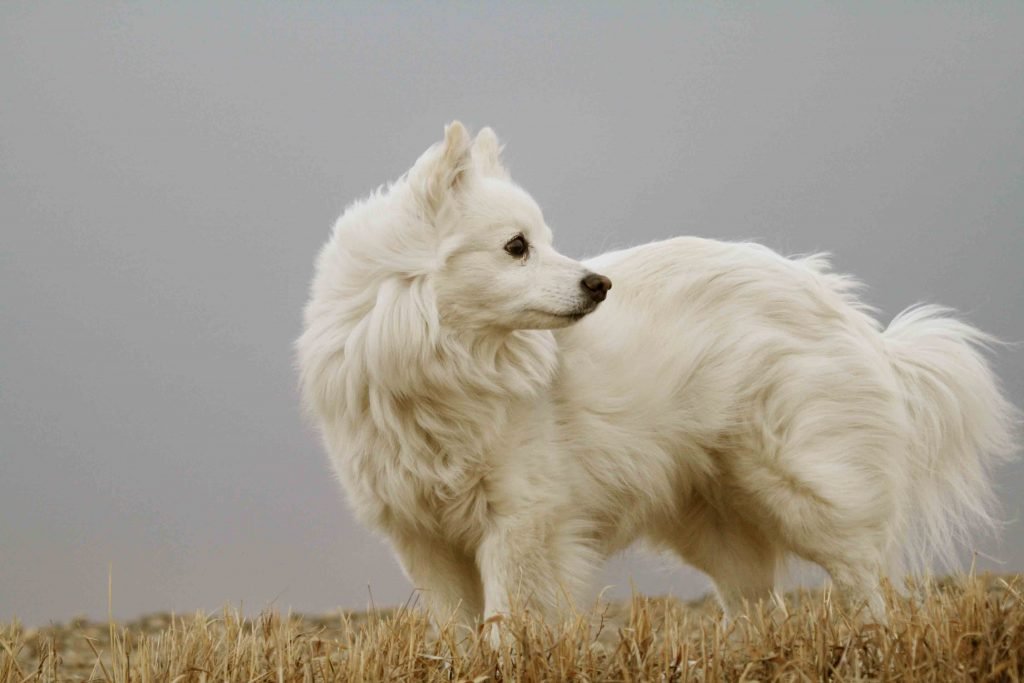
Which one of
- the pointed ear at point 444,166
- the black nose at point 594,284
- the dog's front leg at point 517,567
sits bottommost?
the dog's front leg at point 517,567

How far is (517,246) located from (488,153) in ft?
1.86

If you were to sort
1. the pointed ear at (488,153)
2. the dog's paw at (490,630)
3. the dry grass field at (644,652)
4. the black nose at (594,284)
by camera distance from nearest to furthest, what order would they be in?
the dry grass field at (644,652), the dog's paw at (490,630), the black nose at (594,284), the pointed ear at (488,153)

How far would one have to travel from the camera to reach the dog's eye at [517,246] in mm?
4234

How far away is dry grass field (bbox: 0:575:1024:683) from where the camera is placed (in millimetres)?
3604

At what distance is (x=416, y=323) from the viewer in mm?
4258

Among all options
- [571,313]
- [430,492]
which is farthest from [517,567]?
[571,313]

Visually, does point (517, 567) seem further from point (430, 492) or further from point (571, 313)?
point (571, 313)

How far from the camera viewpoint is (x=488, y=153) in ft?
15.2

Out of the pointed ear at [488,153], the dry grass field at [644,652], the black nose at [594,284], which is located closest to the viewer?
the dry grass field at [644,652]

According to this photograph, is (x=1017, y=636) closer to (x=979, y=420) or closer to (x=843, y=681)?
(x=843, y=681)

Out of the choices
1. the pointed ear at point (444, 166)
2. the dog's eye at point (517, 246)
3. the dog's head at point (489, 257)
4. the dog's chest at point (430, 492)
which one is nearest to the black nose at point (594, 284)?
the dog's head at point (489, 257)


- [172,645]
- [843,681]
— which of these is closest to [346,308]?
[172,645]

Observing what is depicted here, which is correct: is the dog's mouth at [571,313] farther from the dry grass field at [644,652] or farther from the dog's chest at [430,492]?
the dry grass field at [644,652]

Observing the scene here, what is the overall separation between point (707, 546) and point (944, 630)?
6.10 ft
